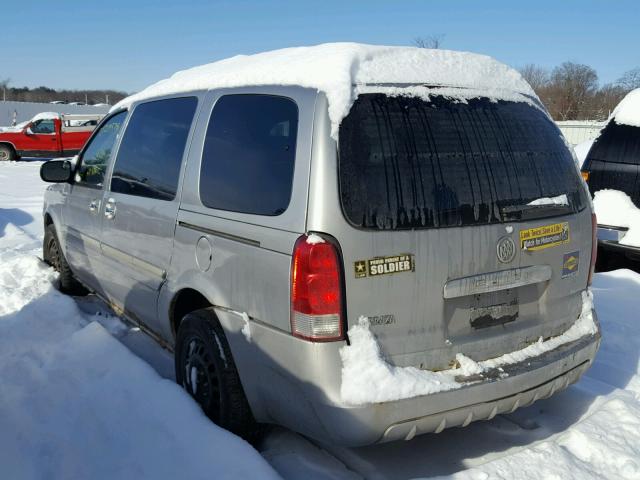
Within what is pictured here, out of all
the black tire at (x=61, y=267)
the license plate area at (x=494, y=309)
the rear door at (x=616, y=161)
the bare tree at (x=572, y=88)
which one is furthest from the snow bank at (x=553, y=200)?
the bare tree at (x=572, y=88)

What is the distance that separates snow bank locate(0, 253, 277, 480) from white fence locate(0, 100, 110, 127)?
3674 centimetres

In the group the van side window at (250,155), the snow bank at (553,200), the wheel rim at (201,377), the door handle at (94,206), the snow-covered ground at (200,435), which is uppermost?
the van side window at (250,155)

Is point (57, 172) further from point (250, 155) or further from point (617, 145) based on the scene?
point (617, 145)

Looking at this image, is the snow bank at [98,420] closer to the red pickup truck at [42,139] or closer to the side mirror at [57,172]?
the side mirror at [57,172]

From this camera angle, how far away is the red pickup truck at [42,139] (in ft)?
74.3

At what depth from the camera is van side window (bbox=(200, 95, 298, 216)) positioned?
8.72 ft

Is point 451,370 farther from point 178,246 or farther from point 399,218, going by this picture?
point 178,246

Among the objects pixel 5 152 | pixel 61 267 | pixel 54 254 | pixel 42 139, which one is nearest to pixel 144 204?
pixel 61 267

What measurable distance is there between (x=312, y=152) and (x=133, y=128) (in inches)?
84.0

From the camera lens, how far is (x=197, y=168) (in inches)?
127

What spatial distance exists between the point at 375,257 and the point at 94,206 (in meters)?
2.83

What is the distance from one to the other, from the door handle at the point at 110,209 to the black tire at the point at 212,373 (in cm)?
129

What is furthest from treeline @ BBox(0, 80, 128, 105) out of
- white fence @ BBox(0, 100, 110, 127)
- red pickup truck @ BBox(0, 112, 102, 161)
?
red pickup truck @ BBox(0, 112, 102, 161)

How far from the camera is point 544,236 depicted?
9.46ft
